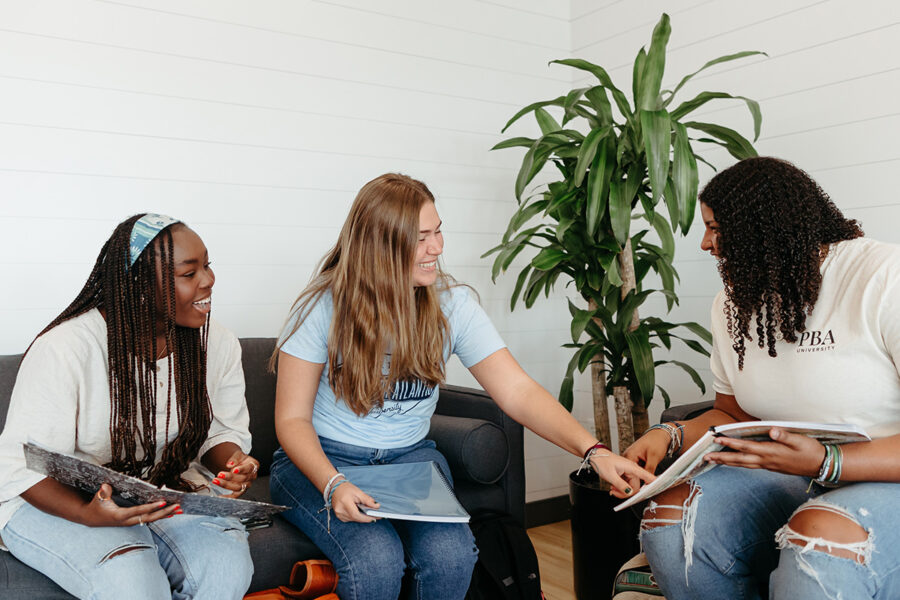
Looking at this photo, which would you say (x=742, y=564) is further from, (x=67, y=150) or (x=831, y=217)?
(x=67, y=150)

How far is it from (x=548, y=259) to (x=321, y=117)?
1.03 m

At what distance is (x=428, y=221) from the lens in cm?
184

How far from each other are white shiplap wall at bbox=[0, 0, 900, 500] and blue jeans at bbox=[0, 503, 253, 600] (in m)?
1.12

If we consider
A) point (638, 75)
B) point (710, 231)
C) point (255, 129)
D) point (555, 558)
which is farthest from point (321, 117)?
point (555, 558)

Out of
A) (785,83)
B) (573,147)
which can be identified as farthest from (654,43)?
(785,83)

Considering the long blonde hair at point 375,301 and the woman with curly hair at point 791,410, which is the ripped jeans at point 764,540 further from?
the long blonde hair at point 375,301

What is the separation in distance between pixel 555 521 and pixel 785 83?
78.0 inches

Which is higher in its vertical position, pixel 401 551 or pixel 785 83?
pixel 785 83

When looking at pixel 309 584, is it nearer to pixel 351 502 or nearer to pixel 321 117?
pixel 351 502

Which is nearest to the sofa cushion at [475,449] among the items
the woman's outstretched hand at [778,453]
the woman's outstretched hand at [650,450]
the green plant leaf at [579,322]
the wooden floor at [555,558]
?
the green plant leaf at [579,322]

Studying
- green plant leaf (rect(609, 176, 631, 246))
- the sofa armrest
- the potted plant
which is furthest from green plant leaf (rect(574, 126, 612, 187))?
the sofa armrest

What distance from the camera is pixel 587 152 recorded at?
2232 mm

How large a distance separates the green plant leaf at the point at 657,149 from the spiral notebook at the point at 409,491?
1.00 m

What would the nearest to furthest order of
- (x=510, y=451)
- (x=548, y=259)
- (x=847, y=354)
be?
(x=847, y=354), (x=510, y=451), (x=548, y=259)
